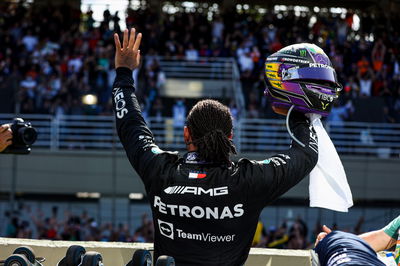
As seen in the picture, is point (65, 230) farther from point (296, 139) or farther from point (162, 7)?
point (296, 139)

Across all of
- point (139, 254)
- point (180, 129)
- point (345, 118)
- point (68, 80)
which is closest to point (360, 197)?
point (345, 118)

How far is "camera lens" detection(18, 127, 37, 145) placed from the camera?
3494 mm

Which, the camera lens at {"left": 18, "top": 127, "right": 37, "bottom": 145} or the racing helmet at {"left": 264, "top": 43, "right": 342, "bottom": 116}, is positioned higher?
the racing helmet at {"left": 264, "top": 43, "right": 342, "bottom": 116}

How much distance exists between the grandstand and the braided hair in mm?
10279

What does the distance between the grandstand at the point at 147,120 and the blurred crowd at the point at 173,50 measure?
4cm

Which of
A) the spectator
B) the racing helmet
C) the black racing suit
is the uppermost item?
the spectator

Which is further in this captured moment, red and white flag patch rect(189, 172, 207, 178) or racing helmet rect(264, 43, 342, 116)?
racing helmet rect(264, 43, 342, 116)

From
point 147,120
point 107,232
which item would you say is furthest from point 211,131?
point 147,120

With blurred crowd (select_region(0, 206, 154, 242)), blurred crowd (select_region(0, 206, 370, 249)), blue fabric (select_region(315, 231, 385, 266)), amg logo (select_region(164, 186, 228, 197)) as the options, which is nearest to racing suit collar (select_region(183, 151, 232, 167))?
amg logo (select_region(164, 186, 228, 197))

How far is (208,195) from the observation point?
2.31 meters

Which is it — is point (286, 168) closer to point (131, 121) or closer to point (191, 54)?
point (131, 121)

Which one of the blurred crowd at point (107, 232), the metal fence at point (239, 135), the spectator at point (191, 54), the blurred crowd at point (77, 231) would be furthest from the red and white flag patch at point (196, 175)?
the spectator at point (191, 54)

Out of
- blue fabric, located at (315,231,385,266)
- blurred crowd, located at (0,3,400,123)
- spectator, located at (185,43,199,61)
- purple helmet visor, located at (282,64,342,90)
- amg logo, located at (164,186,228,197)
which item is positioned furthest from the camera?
spectator, located at (185,43,199,61)

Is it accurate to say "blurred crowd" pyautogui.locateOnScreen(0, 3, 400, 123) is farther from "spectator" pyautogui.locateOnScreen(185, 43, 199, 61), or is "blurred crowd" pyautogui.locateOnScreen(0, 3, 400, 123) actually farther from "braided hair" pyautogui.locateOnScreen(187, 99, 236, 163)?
"braided hair" pyautogui.locateOnScreen(187, 99, 236, 163)
